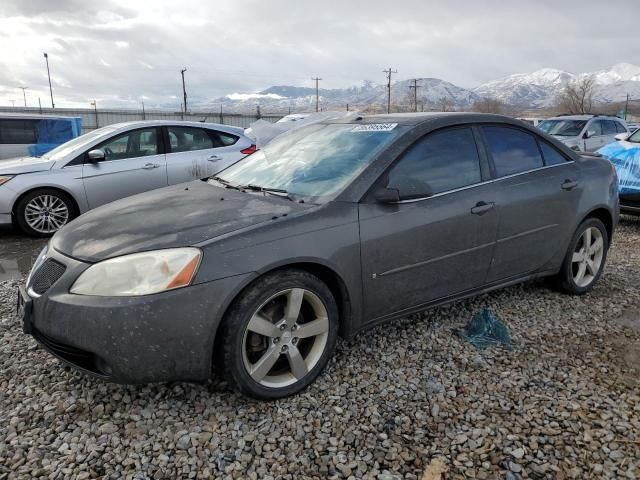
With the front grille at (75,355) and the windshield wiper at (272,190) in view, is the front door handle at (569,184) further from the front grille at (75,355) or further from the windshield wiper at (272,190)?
the front grille at (75,355)

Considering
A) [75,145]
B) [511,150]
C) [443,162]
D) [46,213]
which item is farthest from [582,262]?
[75,145]

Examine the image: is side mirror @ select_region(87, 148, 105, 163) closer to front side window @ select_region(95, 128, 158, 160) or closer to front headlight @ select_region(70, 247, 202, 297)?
front side window @ select_region(95, 128, 158, 160)

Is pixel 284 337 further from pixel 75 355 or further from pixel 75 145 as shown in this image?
pixel 75 145

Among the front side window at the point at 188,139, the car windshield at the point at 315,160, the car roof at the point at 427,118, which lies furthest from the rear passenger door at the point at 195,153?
the car roof at the point at 427,118

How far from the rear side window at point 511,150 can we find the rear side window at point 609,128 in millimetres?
10989

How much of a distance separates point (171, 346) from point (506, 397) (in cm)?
178

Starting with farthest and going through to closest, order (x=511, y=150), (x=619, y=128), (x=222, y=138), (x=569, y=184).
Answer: (x=619, y=128)
(x=222, y=138)
(x=569, y=184)
(x=511, y=150)

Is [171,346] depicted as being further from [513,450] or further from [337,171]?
[513,450]

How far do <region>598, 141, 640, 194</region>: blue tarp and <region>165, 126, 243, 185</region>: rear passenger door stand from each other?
5554 millimetres

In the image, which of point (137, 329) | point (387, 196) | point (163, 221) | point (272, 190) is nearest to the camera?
point (137, 329)

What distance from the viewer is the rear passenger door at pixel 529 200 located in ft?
11.4

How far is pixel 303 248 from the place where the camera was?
257 centimetres

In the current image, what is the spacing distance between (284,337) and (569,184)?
2666mm

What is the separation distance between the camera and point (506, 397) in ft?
8.71
